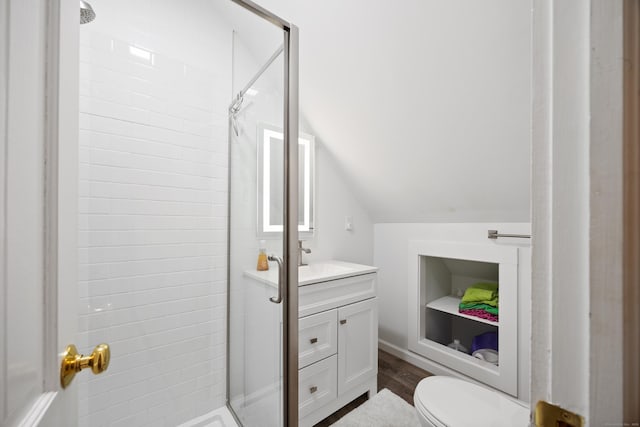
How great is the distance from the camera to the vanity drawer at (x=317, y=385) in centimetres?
138

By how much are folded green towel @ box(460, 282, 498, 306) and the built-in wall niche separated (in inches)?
3.0

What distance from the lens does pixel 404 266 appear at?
86.4 inches

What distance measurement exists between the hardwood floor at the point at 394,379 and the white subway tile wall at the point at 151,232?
696 mm

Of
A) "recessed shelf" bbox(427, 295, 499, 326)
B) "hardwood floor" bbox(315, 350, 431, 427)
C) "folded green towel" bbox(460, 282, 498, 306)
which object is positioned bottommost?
"hardwood floor" bbox(315, 350, 431, 427)

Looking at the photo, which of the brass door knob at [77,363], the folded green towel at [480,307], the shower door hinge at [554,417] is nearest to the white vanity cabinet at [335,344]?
the folded green towel at [480,307]

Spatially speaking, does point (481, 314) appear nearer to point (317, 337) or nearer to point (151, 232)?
point (317, 337)

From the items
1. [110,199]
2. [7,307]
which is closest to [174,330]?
[110,199]

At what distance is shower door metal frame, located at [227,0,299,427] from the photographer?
944mm

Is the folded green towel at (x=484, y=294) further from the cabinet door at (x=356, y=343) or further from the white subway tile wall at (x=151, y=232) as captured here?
the white subway tile wall at (x=151, y=232)

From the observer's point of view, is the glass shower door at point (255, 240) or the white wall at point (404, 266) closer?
the glass shower door at point (255, 240)

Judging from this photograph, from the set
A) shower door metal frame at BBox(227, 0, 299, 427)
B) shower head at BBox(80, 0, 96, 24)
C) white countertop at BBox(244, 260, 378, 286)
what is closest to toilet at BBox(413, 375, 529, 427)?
shower door metal frame at BBox(227, 0, 299, 427)

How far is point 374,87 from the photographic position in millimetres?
1469

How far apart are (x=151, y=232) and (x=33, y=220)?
102 centimetres

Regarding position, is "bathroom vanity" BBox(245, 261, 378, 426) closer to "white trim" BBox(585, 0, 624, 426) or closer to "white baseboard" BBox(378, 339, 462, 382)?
"white baseboard" BBox(378, 339, 462, 382)
